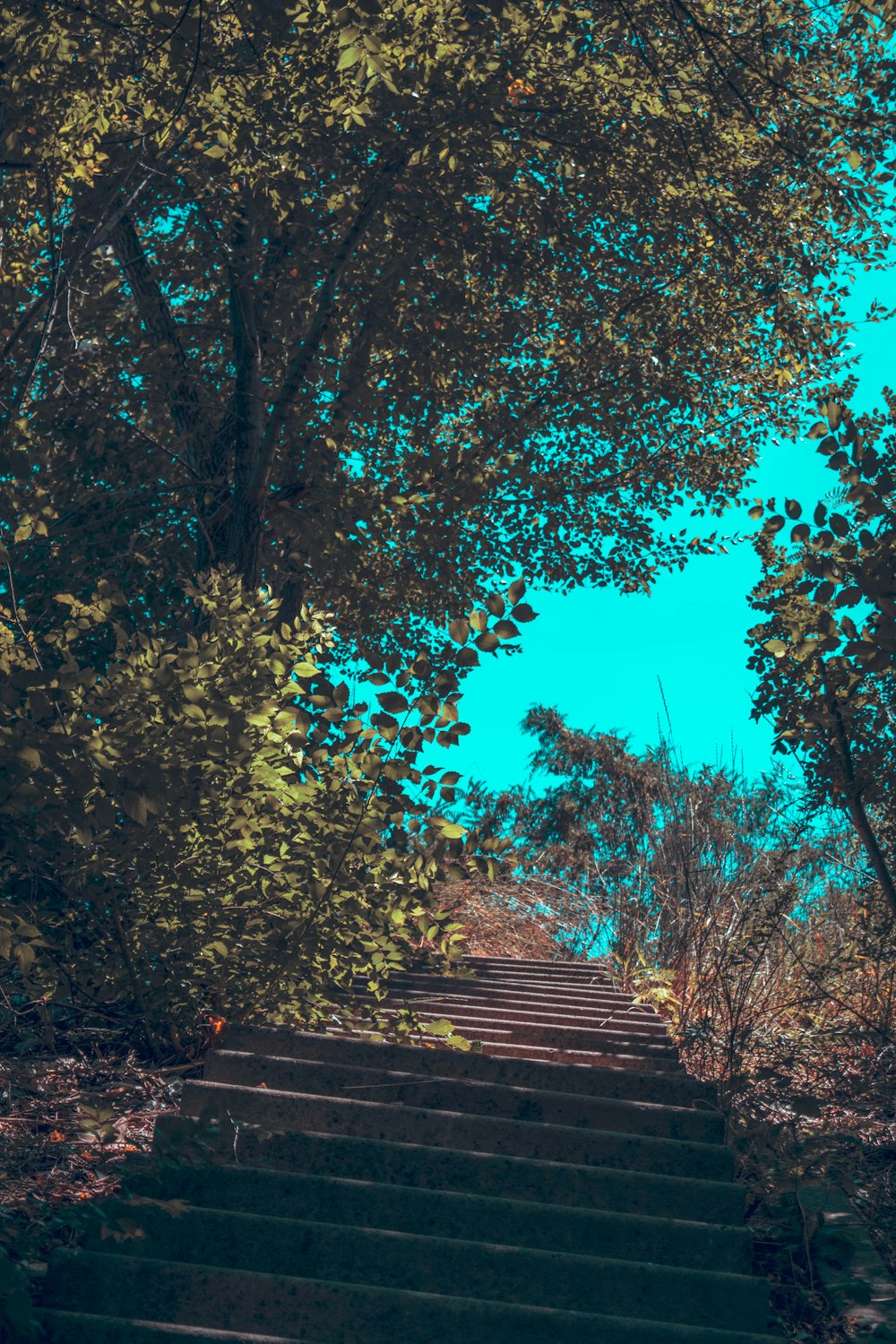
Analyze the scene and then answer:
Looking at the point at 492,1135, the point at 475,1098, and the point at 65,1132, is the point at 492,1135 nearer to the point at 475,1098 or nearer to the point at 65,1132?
the point at 475,1098

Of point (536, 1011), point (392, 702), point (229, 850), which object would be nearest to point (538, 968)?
point (536, 1011)

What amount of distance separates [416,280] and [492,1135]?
7.17 m

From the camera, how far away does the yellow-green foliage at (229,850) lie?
436 cm

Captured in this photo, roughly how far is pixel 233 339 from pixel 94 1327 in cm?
815

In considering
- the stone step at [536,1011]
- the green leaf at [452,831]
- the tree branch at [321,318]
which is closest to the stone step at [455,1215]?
the green leaf at [452,831]

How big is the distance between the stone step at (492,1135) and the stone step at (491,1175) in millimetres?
198

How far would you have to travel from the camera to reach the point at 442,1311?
3.40 meters

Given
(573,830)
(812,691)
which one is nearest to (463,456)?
(812,691)

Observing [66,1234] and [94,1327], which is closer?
[94,1327]

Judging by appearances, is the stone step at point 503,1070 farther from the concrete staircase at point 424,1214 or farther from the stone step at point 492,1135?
the stone step at point 492,1135

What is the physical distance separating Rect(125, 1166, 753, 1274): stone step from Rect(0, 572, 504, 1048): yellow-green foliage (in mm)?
918

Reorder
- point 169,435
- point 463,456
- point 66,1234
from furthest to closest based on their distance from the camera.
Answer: point 169,435 < point 463,456 < point 66,1234

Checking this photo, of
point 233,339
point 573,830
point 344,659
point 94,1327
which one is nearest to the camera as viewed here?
point 94,1327

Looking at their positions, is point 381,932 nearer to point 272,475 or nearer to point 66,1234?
point 66,1234
